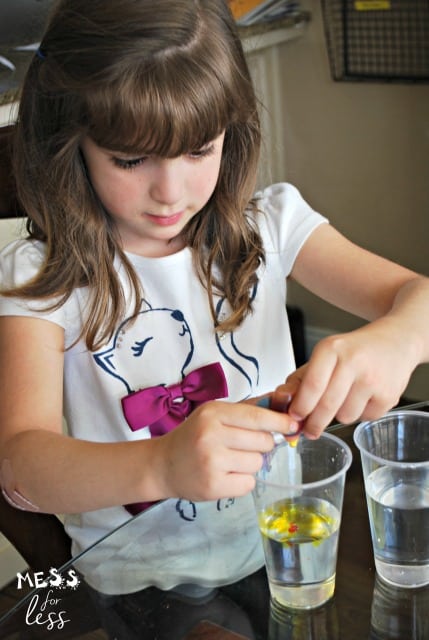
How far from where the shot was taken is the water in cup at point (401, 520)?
75cm

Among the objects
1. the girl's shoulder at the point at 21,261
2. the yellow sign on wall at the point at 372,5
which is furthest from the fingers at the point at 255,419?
the yellow sign on wall at the point at 372,5

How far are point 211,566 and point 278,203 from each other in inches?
21.5

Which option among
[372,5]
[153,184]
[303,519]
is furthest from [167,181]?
[372,5]

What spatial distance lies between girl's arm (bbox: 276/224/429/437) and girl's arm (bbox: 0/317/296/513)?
0.15 feet

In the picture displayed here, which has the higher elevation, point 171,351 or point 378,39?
point 378,39

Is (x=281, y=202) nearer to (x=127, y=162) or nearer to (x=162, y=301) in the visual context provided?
(x=162, y=301)

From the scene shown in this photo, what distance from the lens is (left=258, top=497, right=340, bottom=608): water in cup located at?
0.73 meters

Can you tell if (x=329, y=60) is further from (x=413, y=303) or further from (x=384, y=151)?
(x=413, y=303)

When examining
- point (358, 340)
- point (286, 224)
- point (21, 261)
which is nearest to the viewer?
point (358, 340)

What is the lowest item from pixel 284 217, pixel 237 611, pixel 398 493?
pixel 237 611

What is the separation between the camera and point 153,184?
0.94 metres

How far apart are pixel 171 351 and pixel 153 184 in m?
0.29

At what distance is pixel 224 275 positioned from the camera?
3.84 ft

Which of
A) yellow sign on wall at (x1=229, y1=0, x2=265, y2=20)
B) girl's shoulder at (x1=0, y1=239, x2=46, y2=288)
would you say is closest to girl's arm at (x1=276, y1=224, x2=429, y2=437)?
girl's shoulder at (x1=0, y1=239, x2=46, y2=288)
